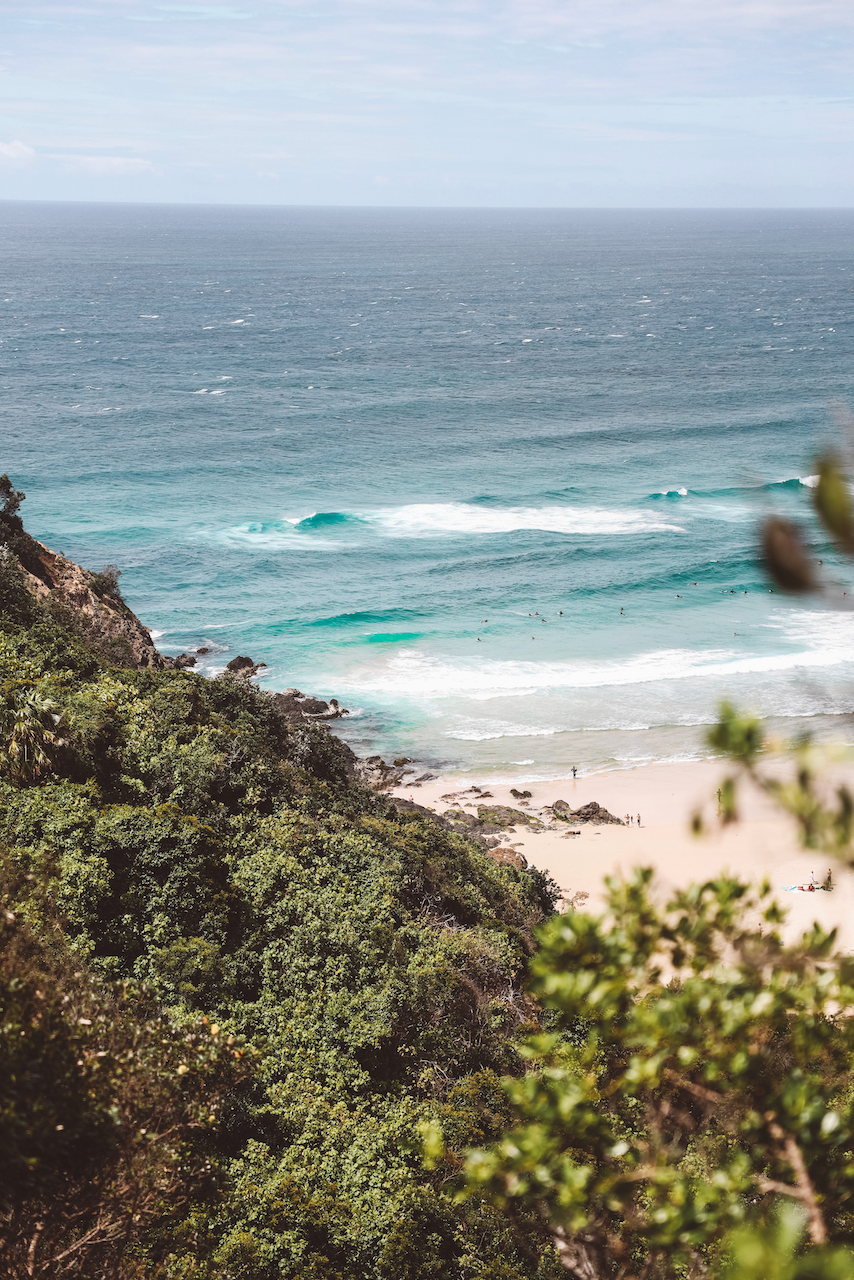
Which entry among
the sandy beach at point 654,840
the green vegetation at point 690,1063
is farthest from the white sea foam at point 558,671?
the green vegetation at point 690,1063

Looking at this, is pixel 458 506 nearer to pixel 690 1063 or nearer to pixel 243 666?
pixel 243 666

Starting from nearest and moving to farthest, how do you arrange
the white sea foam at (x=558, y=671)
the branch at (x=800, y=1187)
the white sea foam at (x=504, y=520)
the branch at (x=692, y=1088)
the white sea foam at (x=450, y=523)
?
the branch at (x=800, y=1187)
the branch at (x=692, y=1088)
the white sea foam at (x=558, y=671)
the white sea foam at (x=450, y=523)
the white sea foam at (x=504, y=520)

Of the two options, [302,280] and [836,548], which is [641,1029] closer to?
[836,548]

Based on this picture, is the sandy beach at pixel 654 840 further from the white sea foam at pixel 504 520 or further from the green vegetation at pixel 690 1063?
the white sea foam at pixel 504 520

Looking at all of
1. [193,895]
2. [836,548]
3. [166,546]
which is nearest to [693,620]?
[166,546]

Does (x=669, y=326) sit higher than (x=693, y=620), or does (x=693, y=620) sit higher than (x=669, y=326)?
(x=669, y=326)

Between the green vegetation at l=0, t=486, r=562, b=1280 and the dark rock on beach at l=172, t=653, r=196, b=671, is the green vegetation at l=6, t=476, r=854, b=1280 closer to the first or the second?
the green vegetation at l=0, t=486, r=562, b=1280
